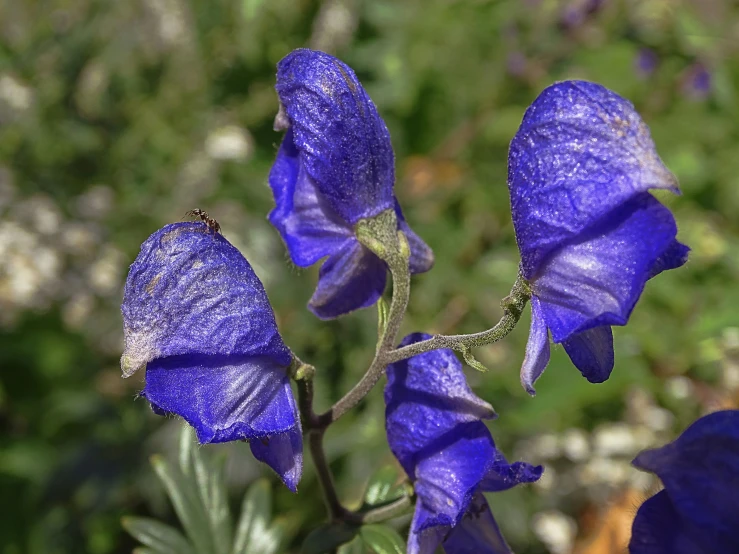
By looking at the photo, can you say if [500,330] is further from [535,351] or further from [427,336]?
[427,336]

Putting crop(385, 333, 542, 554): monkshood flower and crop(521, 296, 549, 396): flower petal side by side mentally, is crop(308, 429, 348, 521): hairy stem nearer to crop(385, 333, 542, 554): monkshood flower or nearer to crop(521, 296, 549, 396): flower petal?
crop(385, 333, 542, 554): monkshood flower

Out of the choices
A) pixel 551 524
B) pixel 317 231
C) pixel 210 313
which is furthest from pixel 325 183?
pixel 551 524

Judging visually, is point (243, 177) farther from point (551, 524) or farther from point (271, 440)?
point (271, 440)

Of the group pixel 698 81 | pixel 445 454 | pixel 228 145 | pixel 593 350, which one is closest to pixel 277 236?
pixel 228 145

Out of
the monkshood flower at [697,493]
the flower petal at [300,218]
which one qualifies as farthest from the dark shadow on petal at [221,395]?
the monkshood flower at [697,493]

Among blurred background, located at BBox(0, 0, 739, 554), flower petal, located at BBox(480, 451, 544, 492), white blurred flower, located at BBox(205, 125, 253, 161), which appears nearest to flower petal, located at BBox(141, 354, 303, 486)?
flower petal, located at BBox(480, 451, 544, 492)

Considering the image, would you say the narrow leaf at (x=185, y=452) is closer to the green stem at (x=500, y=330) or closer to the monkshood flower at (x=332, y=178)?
the monkshood flower at (x=332, y=178)
